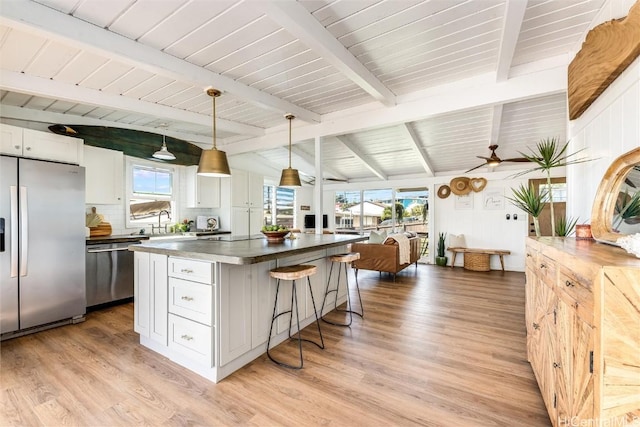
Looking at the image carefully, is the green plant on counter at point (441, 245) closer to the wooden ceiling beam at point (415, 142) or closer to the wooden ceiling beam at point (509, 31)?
the wooden ceiling beam at point (415, 142)

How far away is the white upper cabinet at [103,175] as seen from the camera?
367 cm

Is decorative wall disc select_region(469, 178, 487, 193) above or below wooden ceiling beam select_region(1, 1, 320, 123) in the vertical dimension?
below

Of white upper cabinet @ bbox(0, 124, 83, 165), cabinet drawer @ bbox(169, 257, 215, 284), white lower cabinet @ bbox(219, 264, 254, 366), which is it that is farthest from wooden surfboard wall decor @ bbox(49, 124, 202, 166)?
white lower cabinet @ bbox(219, 264, 254, 366)

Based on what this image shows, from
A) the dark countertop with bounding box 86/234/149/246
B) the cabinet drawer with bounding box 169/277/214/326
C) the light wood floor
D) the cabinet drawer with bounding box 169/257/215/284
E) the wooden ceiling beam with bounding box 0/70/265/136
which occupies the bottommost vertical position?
the light wood floor

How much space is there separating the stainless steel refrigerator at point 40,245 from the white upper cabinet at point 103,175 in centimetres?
62

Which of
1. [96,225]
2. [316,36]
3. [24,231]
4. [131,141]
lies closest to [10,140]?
[24,231]

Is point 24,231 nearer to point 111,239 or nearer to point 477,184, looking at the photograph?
point 111,239

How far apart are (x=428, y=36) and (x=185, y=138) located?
4306 mm

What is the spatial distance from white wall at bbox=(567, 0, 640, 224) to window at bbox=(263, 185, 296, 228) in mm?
5861

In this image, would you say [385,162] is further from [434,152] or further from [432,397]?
[432,397]

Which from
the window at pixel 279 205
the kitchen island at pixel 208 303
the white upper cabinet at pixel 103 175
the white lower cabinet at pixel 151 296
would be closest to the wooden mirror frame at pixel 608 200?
the kitchen island at pixel 208 303

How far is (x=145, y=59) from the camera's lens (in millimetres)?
2258

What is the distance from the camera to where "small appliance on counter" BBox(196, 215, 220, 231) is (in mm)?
5168

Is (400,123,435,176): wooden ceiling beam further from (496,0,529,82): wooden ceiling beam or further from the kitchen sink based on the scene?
the kitchen sink
